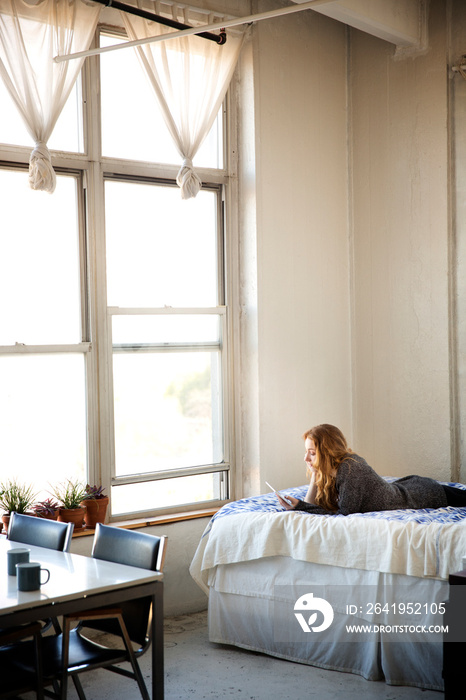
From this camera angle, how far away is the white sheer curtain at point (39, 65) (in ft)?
14.6

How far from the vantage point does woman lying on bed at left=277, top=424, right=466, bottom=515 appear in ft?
14.3

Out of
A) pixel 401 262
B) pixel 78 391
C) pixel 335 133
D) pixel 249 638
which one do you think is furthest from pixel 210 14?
pixel 249 638

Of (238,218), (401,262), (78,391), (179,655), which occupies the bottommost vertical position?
(179,655)

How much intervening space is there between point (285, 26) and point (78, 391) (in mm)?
3119

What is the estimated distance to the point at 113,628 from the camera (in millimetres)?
3350

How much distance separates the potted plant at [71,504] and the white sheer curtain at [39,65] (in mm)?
1869

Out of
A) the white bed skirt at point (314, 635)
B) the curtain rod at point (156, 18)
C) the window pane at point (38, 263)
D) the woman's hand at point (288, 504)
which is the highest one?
the curtain rod at point (156, 18)

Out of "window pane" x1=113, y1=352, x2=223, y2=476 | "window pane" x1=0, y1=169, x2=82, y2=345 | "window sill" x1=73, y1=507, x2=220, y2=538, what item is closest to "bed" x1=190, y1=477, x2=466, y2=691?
"window sill" x1=73, y1=507, x2=220, y2=538

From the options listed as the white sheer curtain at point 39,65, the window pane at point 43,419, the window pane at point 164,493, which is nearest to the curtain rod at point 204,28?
the white sheer curtain at point 39,65

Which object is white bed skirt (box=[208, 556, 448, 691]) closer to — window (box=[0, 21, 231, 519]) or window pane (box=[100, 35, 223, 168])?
window (box=[0, 21, 231, 519])

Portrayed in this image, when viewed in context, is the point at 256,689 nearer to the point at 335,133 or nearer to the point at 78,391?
the point at 78,391

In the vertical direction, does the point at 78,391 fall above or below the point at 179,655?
above

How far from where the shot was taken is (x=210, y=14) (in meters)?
5.29

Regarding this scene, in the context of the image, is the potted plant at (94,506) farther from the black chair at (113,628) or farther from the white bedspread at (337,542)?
the black chair at (113,628)
